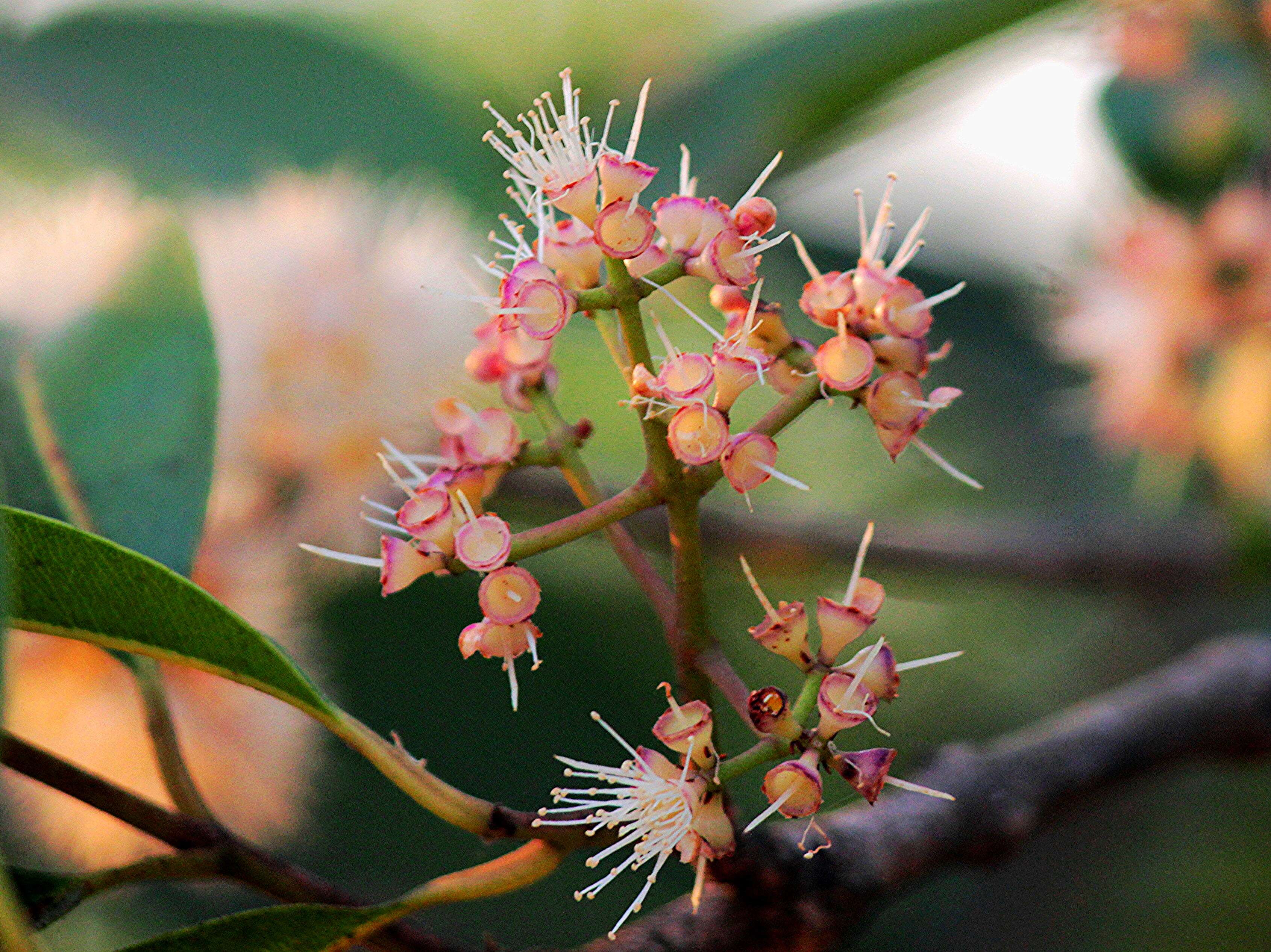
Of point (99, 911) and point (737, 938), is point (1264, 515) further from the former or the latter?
point (99, 911)

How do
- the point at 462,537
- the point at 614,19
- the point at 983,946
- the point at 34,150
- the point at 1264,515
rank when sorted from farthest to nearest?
the point at 614,19 < the point at 983,946 < the point at 34,150 < the point at 1264,515 < the point at 462,537

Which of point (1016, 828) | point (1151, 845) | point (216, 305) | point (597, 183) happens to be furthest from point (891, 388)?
point (1151, 845)

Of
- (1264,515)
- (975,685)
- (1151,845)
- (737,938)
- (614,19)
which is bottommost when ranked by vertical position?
(1151,845)

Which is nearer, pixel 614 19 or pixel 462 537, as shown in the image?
pixel 462 537

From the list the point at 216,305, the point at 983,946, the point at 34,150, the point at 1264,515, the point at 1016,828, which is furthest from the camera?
the point at 983,946

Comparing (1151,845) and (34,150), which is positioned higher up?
(34,150)

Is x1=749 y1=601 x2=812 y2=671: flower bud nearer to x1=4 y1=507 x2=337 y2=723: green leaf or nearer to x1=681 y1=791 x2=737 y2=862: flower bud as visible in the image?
x1=681 y1=791 x2=737 y2=862: flower bud

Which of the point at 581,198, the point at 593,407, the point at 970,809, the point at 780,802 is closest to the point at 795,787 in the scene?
the point at 780,802
